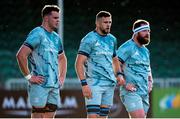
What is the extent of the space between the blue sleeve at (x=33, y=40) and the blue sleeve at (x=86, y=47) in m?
0.78

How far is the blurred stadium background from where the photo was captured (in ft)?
60.9

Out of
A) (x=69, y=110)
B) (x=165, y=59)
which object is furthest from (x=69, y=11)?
(x=69, y=110)

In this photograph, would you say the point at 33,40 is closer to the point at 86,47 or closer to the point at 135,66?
the point at 86,47

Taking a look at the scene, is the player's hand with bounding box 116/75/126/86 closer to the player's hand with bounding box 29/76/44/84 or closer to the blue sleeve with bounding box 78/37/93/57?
the blue sleeve with bounding box 78/37/93/57

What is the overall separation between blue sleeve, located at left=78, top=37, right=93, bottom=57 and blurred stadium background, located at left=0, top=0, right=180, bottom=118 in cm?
798

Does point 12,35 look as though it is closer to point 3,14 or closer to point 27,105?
point 3,14

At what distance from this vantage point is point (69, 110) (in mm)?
16625

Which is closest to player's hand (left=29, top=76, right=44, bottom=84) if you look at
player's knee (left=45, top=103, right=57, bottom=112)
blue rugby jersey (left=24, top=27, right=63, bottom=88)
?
blue rugby jersey (left=24, top=27, right=63, bottom=88)

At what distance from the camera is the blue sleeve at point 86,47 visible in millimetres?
9469

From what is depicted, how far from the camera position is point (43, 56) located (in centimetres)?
891

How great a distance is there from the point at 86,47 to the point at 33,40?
36.9 inches

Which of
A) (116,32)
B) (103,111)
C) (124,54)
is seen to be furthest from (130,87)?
(116,32)

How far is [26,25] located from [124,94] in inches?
615

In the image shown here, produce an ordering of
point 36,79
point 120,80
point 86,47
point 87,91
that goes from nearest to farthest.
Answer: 1. point 36,79
2. point 87,91
3. point 86,47
4. point 120,80
